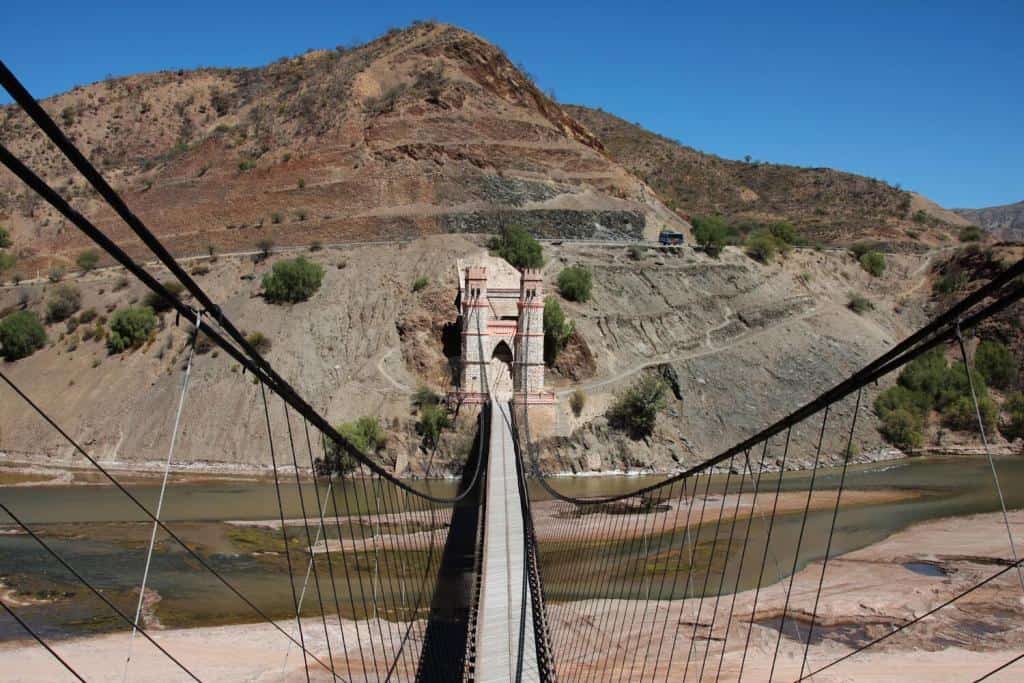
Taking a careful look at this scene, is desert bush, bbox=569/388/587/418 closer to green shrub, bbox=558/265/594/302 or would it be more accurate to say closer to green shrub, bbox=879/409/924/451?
green shrub, bbox=558/265/594/302

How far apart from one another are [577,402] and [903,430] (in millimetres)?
15469

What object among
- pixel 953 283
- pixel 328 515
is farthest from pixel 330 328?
pixel 953 283

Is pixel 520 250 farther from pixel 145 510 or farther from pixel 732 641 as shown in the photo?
pixel 145 510

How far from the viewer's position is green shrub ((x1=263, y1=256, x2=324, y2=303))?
47.5m

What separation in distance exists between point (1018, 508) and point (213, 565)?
2524 cm

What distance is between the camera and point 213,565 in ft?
74.1

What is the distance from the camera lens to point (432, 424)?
36.9m

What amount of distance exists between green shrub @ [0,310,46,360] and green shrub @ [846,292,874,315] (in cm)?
4506

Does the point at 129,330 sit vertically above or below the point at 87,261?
below

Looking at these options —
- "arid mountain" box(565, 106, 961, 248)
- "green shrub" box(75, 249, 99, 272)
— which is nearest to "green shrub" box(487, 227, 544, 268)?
"green shrub" box(75, 249, 99, 272)

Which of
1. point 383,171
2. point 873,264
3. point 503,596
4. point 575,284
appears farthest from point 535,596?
point 873,264

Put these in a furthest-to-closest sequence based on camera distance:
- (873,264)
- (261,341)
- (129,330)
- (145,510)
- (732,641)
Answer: (873,264), (129,330), (261,341), (732,641), (145,510)

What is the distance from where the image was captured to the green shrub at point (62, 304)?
163 ft

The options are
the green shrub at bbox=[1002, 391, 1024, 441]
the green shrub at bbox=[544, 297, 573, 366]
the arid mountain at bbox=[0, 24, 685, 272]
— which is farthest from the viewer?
the arid mountain at bbox=[0, 24, 685, 272]
